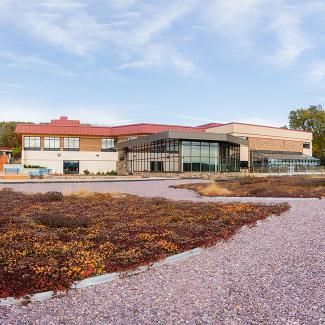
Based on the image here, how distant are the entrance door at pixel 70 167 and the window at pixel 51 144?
429cm

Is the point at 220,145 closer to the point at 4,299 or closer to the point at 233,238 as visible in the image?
the point at 233,238

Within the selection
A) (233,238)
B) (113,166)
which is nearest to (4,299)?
(233,238)

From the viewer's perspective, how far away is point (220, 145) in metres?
47.8

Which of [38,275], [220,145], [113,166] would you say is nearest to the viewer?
[38,275]

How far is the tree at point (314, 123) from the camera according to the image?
7806 cm

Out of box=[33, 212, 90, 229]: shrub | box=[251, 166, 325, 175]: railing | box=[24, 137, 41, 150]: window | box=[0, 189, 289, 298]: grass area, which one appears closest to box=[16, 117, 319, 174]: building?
box=[24, 137, 41, 150]: window

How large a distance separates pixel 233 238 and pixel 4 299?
18.1ft

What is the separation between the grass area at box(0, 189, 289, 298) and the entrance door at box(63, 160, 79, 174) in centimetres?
4423

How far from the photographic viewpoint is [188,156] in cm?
4541

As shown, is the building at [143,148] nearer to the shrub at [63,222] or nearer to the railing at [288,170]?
the railing at [288,170]

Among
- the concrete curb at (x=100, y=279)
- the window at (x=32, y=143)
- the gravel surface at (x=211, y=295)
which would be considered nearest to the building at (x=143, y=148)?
the window at (x=32, y=143)

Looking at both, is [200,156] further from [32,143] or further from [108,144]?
[32,143]

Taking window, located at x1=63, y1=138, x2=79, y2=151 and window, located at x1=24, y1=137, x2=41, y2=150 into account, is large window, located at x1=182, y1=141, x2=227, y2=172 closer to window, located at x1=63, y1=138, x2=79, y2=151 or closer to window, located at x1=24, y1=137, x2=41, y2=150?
window, located at x1=63, y1=138, x2=79, y2=151

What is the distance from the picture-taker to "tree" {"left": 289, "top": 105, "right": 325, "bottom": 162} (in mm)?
78062
